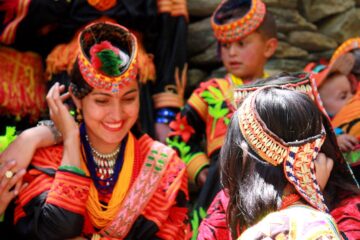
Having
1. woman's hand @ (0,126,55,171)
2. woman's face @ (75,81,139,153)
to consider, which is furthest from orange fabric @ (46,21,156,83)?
woman's hand @ (0,126,55,171)

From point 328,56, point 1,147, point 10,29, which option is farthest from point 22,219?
point 328,56

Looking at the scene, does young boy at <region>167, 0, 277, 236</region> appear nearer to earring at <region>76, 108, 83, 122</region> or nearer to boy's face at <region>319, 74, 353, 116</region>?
boy's face at <region>319, 74, 353, 116</region>

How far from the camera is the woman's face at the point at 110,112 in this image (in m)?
3.60

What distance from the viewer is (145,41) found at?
486cm

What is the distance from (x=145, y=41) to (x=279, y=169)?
265cm

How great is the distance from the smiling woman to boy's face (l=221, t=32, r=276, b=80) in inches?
42.9

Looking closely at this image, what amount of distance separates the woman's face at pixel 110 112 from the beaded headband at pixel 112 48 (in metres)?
0.05

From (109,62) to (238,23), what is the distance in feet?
4.21

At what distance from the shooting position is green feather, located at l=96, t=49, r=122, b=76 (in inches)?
139

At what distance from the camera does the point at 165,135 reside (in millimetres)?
4688

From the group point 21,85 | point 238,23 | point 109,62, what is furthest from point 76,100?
point 238,23

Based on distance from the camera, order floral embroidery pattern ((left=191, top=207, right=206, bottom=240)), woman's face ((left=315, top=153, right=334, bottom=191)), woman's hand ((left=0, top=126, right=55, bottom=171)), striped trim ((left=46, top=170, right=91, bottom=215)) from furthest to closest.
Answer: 1. floral embroidery pattern ((left=191, top=207, right=206, bottom=240))
2. woman's hand ((left=0, top=126, right=55, bottom=171))
3. striped trim ((left=46, top=170, right=91, bottom=215))
4. woman's face ((left=315, top=153, right=334, bottom=191))

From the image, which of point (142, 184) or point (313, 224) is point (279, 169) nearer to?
point (313, 224)

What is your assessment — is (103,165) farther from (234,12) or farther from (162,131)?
(234,12)
